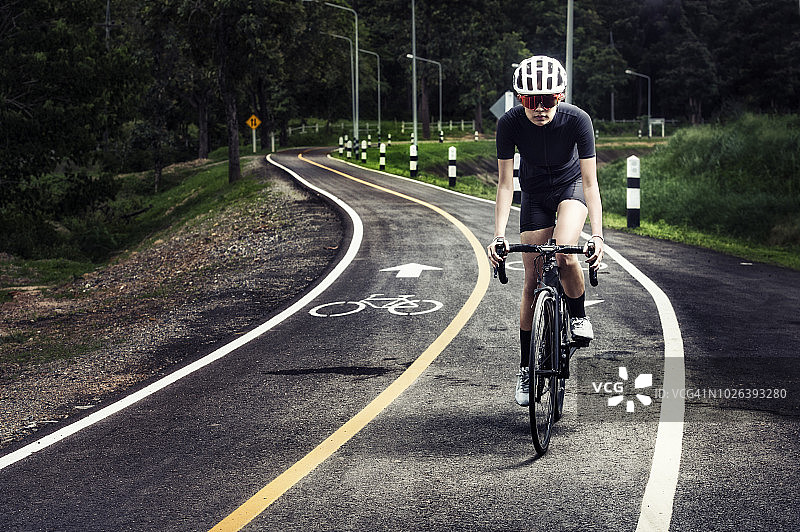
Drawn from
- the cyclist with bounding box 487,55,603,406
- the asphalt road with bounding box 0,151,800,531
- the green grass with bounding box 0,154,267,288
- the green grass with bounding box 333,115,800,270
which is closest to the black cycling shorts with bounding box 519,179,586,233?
the cyclist with bounding box 487,55,603,406

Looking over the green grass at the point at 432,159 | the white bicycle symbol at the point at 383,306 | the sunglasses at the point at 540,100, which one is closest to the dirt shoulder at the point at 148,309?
the white bicycle symbol at the point at 383,306

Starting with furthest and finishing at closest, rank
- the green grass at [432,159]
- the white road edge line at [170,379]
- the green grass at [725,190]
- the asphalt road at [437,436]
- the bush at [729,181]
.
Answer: the green grass at [432,159] < the bush at [729,181] < the green grass at [725,190] < the white road edge line at [170,379] < the asphalt road at [437,436]

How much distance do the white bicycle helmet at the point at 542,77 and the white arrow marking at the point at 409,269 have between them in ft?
21.1

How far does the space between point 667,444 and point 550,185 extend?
5.57 feet

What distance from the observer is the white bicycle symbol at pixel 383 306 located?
9.45 meters

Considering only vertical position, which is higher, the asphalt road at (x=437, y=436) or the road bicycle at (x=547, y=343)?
the road bicycle at (x=547, y=343)

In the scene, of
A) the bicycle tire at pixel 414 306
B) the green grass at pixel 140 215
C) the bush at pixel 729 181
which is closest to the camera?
the bicycle tire at pixel 414 306

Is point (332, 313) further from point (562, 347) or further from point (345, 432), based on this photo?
point (562, 347)

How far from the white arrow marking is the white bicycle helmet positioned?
6.42 m

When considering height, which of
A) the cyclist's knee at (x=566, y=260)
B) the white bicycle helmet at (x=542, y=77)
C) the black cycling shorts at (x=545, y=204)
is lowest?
the cyclist's knee at (x=566, y=260)

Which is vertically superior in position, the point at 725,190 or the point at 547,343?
the point at 725,190

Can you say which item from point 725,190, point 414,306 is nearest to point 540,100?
point 414,306

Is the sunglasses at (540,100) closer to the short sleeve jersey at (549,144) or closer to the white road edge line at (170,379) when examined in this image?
the short sleeve jersey at (549,144)

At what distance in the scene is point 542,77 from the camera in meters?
5.36
